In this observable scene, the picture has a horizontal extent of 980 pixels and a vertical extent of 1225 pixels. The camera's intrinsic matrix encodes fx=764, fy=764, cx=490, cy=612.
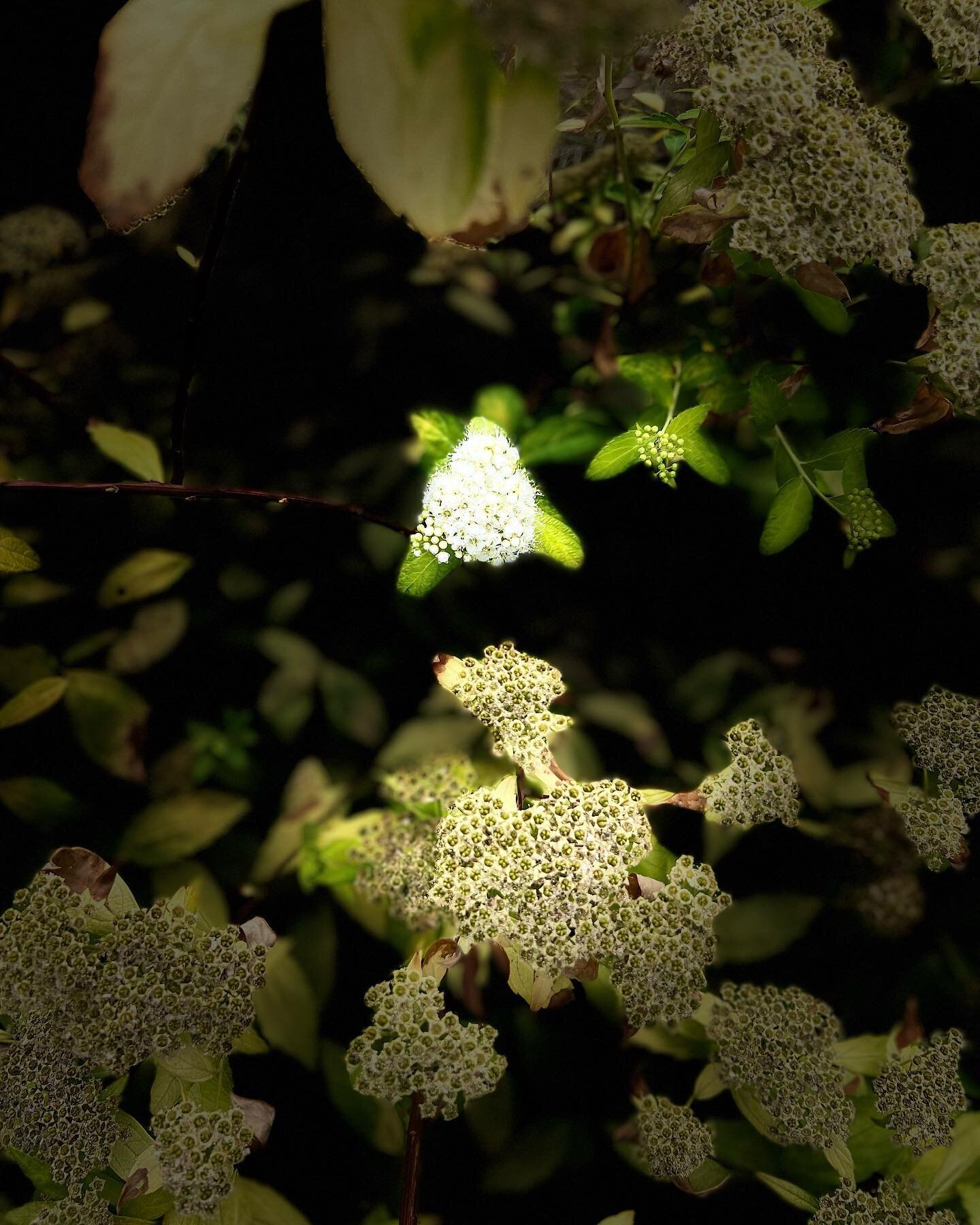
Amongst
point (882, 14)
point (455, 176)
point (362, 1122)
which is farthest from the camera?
point (882, 14)

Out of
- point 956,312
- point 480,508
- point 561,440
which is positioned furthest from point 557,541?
point 956,312

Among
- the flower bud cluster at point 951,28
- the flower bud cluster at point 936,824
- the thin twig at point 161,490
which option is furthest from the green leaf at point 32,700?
the flower bud cluster at point 951,28

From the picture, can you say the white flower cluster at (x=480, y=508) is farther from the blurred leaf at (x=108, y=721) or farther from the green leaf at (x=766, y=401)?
the blurred leaf at (x=108, y=721)

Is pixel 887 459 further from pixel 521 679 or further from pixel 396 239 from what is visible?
pixel 396 239

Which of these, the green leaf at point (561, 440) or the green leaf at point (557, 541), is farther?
the green leaf at point (561, 440)

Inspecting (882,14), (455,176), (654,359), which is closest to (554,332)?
(654,359)

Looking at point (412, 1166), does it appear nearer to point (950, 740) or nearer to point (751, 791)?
point (751, 791)

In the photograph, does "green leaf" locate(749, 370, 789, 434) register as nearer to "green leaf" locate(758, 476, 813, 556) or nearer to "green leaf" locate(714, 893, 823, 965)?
"green leaf" locate(758, 476, 813, 556)
